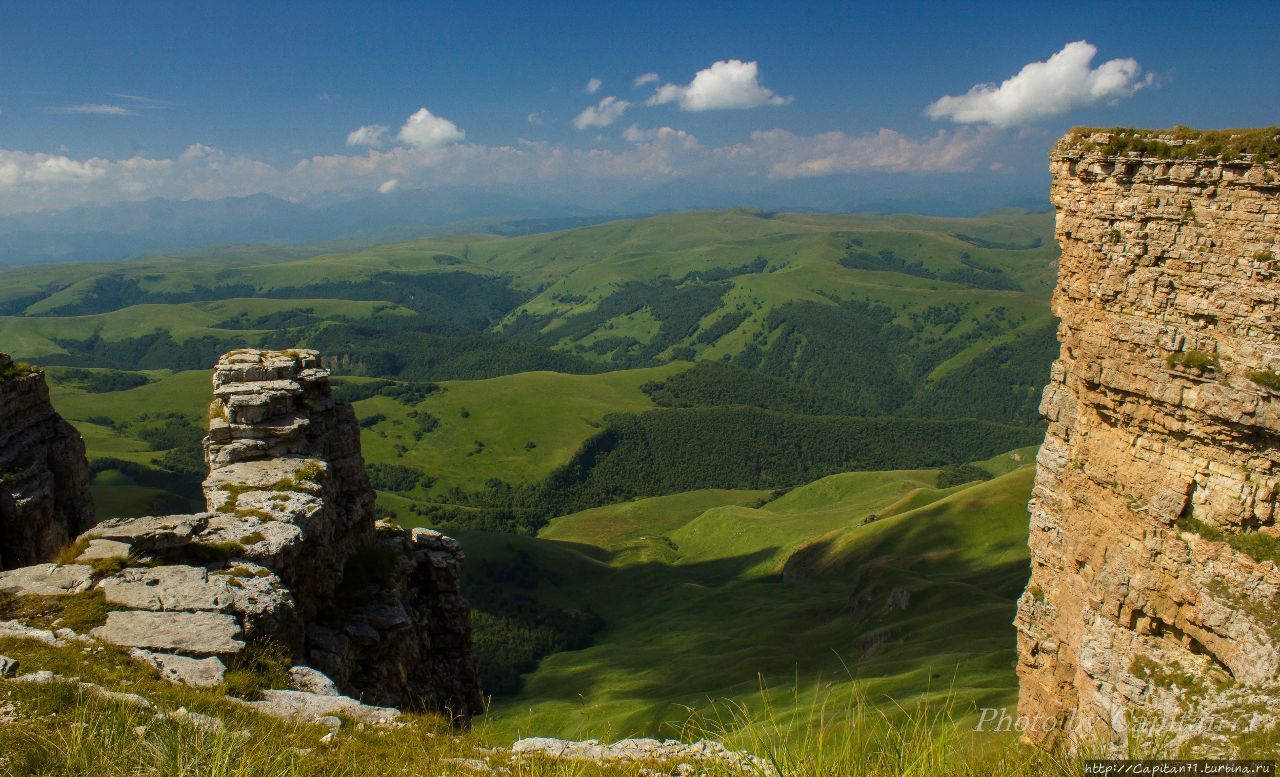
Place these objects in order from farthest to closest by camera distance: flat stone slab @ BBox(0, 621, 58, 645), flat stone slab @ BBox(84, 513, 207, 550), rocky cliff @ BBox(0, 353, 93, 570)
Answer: rocky cliff @ BBox(0, 353, 93, 570) < flat stone slab @ BBox(84, 513, 207, 550) < flat stone slab @ BBox(0, 621, 58, 645)

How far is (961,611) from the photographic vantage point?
75375mm

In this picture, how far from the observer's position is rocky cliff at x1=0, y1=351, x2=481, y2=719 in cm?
1716

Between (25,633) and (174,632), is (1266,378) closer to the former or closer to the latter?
(174,632)

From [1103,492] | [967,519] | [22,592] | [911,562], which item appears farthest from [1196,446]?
[967,519]

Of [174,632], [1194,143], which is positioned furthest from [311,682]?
[1194,143]

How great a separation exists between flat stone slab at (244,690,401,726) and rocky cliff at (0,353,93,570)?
56.9 ft

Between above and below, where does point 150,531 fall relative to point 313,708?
above

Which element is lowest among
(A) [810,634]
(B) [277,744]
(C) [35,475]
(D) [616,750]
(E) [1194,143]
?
(A) [810,634]

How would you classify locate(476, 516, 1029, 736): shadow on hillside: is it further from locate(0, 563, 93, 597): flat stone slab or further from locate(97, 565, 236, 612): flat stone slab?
locate(0, 563, 93, 597): flat stone slab

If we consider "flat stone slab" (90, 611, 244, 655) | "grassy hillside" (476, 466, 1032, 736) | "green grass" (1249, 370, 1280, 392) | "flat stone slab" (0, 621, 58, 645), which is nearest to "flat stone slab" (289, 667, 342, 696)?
"flat stone slab" (90, 611, 244, 655)

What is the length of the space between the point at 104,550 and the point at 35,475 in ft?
39.8

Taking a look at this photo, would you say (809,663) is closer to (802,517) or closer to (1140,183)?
(1140,183)

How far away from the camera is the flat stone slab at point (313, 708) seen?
46.5 feet

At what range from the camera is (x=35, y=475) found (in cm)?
2738
